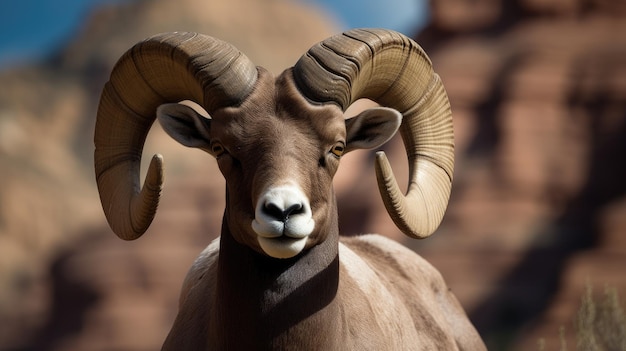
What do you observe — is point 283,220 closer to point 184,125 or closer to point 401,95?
point 184,125

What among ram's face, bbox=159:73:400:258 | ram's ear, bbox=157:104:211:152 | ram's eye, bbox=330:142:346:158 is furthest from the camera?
ram's ear, bbox=157:104:211:152

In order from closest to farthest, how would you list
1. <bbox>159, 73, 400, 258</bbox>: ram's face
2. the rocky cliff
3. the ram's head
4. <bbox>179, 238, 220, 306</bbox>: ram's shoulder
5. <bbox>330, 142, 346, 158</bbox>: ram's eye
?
<bbox>159, 73, 400, 258</bbox>: ram's face
the ram's head
<bbox>330, 142, 346, 158</bbox>: ram's eye
<bbox>179, 238, 220, 306</bbox>: ram's shoulder
the rocky cliff

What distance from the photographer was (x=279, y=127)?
217 inches

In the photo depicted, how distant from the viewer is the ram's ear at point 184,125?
593cm

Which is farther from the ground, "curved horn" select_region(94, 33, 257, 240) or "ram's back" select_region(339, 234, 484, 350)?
"curved horn" select_region(94, 33, 257, 240)

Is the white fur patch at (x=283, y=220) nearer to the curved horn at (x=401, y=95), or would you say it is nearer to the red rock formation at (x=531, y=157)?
the curved horn at (x=401, y=95)

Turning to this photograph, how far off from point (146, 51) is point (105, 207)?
3.28ft

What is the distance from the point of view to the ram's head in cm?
536

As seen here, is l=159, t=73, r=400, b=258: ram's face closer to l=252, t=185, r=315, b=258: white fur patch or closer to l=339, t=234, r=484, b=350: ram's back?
l=252, t=185, r=315, b=258: white fur patch

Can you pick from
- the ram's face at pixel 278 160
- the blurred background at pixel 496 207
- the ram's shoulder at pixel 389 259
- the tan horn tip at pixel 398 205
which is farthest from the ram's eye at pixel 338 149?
the blurred background at pixel 496 207

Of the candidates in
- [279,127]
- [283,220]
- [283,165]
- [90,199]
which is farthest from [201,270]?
[90,199]

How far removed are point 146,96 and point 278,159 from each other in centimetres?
138

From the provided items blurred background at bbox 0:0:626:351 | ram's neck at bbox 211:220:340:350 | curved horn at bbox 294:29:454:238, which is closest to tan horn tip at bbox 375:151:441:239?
curved horn at bbox 294:29:454:238

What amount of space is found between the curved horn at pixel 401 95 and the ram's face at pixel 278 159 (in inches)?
6.2
